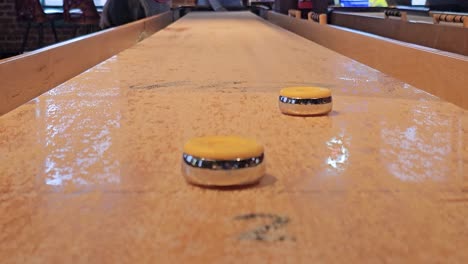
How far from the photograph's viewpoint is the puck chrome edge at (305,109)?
103cm

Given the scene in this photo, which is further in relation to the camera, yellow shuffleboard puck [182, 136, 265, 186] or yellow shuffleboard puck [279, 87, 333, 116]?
yellow shuffleboard puck [279, 87, 333, 116]

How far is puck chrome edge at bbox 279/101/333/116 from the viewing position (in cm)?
103

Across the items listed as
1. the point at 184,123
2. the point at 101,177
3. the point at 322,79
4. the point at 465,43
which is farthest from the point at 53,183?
the point at 465,43

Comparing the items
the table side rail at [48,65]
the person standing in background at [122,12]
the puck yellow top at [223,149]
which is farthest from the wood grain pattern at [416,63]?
the person standing in background at [122,12]

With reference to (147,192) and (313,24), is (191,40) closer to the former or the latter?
(313,24)

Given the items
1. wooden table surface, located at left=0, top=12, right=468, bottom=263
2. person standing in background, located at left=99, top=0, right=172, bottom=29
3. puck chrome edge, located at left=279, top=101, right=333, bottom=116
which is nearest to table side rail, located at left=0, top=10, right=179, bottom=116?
wooden table surface, located at left=0, top=12, right=468, bottom=263

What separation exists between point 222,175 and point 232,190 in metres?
0.05

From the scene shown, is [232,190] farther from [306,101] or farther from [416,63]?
[416,63]

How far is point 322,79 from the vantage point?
1541 millimetres

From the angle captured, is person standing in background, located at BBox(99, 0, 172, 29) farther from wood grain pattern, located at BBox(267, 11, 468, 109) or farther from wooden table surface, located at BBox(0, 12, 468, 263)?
wooden table surface, located at BBox(0, 12, 468, 263)

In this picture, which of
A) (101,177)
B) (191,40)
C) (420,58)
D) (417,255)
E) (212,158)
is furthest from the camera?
(191,40)

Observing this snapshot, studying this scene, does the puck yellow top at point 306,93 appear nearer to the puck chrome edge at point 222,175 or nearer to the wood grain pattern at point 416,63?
the puck chrome edge at point 222,175

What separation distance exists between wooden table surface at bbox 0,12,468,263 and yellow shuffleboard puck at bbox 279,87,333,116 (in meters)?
0.02

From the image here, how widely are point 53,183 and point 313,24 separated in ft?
10.0
